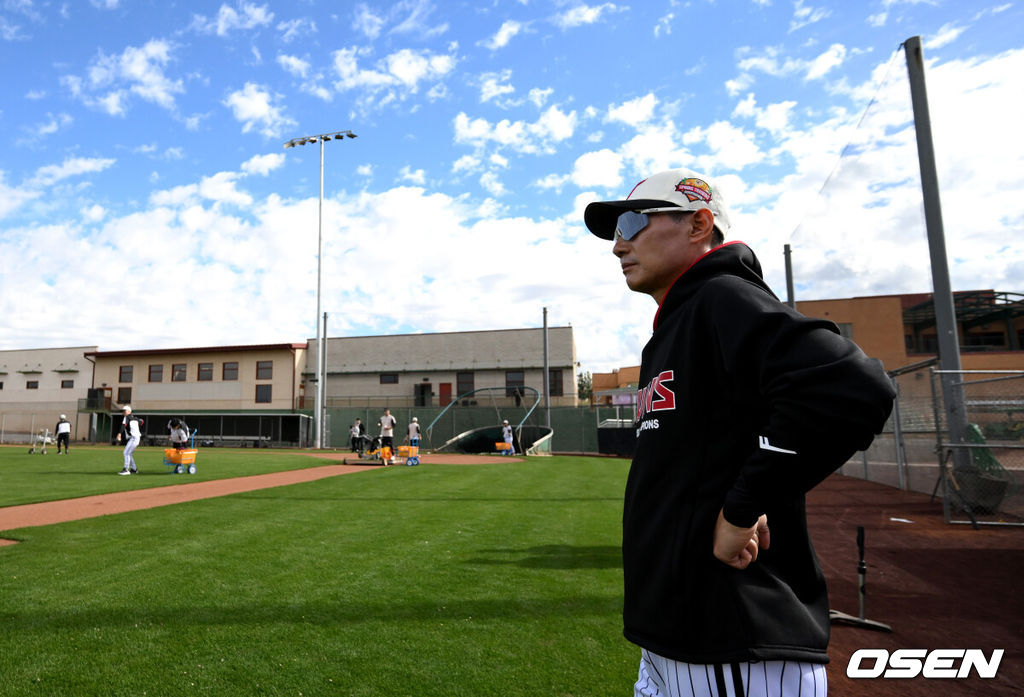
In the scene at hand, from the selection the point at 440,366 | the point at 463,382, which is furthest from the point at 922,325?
the point at 440,366

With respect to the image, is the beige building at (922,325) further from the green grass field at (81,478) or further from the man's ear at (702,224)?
the green grass field at (81,478)

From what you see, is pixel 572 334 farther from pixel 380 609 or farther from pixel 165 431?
pixel 380 609

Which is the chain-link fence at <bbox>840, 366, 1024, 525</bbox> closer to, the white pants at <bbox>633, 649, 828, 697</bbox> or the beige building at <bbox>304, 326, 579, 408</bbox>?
the white pants at <bbox>633, 649, 828, 697</bbox>

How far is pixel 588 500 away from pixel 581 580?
19.6ft

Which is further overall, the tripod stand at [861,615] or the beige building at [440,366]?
the beige building at [440,366]

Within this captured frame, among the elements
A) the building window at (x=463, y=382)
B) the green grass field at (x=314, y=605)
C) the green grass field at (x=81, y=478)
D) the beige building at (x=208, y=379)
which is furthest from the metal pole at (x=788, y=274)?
the beige building at (x=208, y=379)

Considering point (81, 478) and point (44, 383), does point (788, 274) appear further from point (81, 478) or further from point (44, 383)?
point (44, 383)

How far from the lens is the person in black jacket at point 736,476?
1193 millimetres

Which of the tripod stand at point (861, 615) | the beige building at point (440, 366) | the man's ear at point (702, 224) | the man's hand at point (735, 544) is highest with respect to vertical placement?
the beige building at point (440, 366)

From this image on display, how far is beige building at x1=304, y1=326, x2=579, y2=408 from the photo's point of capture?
149ft

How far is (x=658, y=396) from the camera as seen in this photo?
1.55m

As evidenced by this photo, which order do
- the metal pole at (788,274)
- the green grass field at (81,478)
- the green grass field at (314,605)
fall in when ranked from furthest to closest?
the metal pole at (788,274) < the green grass field at (81,478) < the green grass field at (314,605)

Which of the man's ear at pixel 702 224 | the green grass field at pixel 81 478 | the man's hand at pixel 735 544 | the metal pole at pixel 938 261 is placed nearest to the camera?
the man's hand at pixel 735 544

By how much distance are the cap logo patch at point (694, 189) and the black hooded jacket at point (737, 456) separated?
8.1 inches
